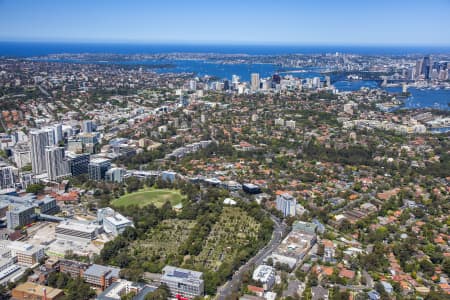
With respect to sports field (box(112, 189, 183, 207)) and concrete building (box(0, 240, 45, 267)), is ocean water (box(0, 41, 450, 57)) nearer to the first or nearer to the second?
sports field (box(112, 189, 183, 207))

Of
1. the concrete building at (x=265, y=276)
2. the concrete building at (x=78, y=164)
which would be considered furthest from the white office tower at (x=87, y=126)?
the concrete building at (x=265, y=276)

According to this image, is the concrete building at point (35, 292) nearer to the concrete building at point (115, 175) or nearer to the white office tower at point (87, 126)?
the concrete building at point (115, 175)

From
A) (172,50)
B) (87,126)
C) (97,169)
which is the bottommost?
(97,169)

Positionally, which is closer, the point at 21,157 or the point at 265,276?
the point at 265,276

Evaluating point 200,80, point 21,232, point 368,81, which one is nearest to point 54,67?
point 200,80

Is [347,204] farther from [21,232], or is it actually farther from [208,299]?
[21,232]

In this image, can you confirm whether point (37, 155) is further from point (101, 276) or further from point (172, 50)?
point (172, 50)

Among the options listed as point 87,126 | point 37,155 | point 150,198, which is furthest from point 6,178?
point 87,126
